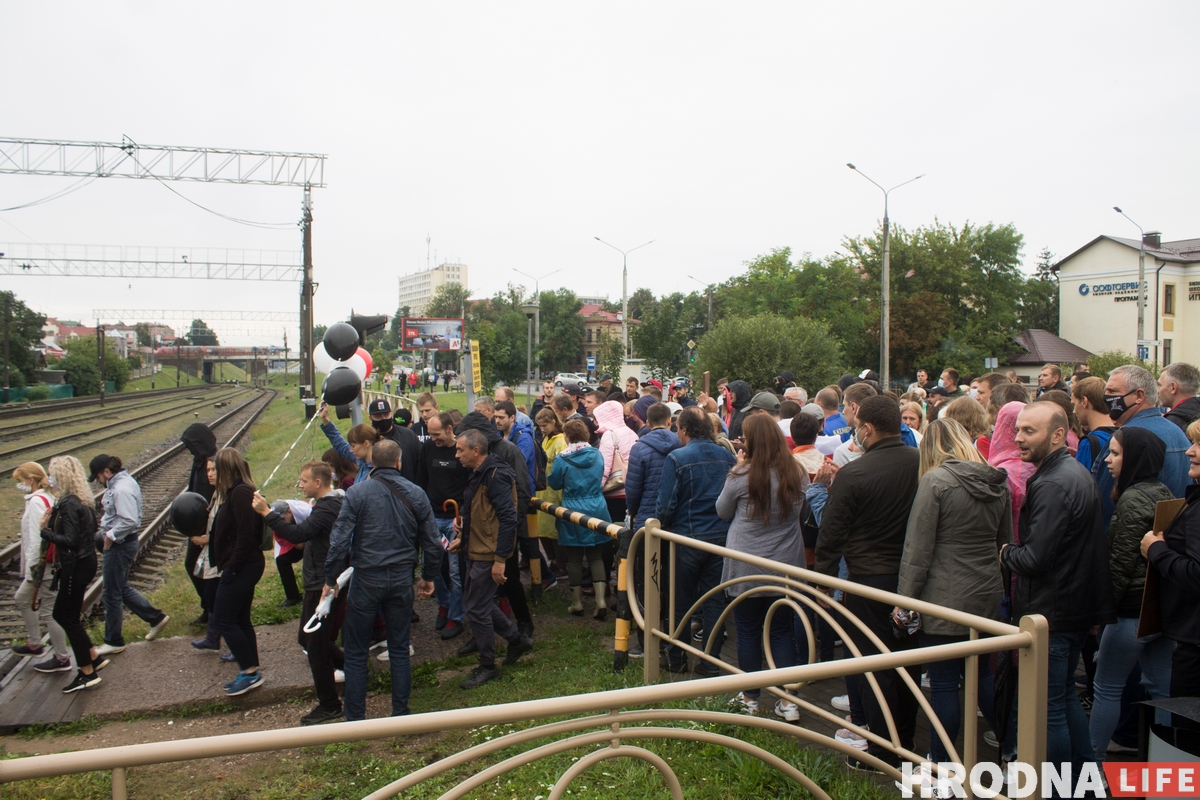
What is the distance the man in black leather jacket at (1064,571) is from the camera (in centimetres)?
365

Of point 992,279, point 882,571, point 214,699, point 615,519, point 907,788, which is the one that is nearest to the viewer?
point 907,788

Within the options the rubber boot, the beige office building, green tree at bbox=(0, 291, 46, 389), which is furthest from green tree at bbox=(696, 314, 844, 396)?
green tree at bbox=(0, 291, 46, 389)

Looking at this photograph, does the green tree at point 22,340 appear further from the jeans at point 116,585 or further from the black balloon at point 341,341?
the jeans at point 116,585

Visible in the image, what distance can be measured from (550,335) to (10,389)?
6308 centimetres

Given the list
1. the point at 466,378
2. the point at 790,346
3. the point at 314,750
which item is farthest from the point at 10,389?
the point at 314,750

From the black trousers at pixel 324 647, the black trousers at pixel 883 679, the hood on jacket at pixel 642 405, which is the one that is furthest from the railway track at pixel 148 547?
the black trousers at pixel 883 679

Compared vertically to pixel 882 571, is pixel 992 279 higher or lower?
higher

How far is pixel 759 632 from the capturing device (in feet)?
15.9

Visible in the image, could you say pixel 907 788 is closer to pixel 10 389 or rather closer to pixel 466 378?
pixel 466 378

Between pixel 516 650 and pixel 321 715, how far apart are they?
1.49m

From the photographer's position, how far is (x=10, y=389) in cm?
4756

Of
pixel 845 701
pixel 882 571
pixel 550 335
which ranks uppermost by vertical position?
pixel 550 335

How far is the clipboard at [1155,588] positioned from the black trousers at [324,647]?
4721 mm

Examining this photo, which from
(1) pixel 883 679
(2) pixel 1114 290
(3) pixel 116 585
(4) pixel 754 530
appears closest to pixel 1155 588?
(1) pixel 883 679
